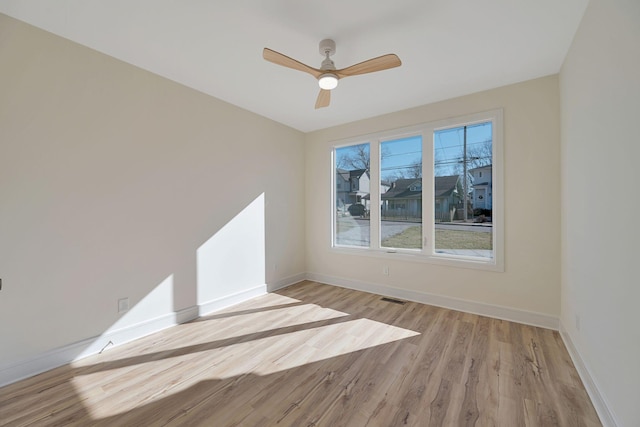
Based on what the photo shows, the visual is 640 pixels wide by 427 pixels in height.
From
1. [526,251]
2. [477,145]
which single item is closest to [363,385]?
[526,251]

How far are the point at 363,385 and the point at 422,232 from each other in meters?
2.24

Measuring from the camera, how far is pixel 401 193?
3760mm

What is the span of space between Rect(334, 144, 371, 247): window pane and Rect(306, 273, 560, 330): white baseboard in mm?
667

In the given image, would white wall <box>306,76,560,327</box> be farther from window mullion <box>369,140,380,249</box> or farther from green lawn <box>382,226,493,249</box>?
window mullion <box>369,140,380,249</box>

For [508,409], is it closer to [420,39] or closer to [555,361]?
[555,361]

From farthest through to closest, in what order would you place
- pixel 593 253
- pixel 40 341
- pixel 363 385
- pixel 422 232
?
pixel 422 232 → pixel 40 341 → pixel 363 385 → pixel 593 253

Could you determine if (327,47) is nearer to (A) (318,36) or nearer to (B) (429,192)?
(A) (318,36)

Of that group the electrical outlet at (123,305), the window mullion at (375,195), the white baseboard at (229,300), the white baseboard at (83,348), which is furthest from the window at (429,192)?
the electrical outlet at (123,305)

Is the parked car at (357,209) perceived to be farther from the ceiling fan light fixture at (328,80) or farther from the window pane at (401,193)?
the ceiling fan light fixture at (328,80)

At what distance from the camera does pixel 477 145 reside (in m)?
3.17

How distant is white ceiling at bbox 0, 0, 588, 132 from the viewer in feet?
5.91

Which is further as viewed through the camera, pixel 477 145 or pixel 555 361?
pixel 477 145

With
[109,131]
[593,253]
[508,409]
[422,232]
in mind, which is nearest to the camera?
[508,409]

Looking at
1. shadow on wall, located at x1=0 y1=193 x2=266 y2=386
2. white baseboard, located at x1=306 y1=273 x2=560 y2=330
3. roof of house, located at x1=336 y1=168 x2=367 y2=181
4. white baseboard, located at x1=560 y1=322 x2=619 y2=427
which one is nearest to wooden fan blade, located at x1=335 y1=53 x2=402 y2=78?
roof of house, located at x1=336 y1=168 x2=367 y2=181
